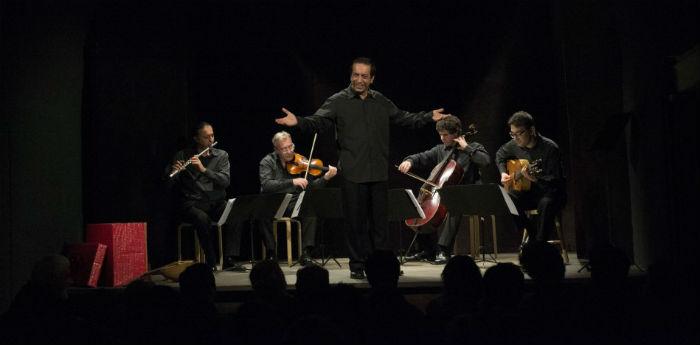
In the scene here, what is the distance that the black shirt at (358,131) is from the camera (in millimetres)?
4832

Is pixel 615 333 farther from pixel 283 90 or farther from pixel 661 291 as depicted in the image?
pixel 283 90

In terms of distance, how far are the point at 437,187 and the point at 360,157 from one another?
5.73 feet

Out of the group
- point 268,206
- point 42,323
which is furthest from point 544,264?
point 268,206

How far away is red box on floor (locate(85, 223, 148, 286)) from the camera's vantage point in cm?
541

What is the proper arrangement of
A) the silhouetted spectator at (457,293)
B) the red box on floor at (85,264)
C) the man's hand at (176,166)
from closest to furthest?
the silhouetted spectator at (457,293) → the red box on floor at (85,264) → the man's hand at (176,166)

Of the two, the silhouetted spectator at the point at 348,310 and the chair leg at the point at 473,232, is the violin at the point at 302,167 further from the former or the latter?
the silhouetted spectator at the point at 348,310

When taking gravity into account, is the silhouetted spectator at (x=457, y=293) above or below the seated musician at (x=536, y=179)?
below

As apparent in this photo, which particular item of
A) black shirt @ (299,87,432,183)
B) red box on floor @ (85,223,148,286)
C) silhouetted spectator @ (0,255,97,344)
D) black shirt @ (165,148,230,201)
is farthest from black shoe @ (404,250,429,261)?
silhouetted spectator @ (0,255,97,344)

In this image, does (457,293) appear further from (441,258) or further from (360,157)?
(441,258)

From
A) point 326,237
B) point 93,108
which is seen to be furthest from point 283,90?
point 93,108

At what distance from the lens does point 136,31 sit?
670 cm

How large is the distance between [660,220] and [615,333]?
326cm

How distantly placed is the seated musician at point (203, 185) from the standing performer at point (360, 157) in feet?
6.57

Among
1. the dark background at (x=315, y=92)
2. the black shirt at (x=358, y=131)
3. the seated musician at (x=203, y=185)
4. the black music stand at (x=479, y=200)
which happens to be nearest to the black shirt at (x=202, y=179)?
the seated musician at (x=203, y=185)
